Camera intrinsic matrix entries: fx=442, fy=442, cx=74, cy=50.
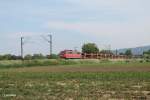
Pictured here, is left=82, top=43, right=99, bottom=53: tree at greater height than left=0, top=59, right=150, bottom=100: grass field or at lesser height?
greater

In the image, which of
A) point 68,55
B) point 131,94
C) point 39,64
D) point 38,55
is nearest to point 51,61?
point 39,64

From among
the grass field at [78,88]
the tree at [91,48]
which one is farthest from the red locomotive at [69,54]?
the grass field at [78,88]

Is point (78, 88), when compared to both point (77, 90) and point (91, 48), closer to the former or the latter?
point (77, 90)

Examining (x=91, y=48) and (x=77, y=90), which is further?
(x=91, y=48)

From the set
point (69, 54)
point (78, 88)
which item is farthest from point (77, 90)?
point (69, 54)

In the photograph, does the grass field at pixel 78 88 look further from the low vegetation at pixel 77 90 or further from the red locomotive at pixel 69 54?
the red locomotive at pixel 69 54

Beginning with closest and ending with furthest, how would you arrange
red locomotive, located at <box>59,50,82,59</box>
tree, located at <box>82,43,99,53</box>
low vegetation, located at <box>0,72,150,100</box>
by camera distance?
low vegetation, located at <box>0,72,150,100</box> → red locomotive, located at <box>59,50,82,59</box> → tree, located at <box>82,43,99,53</box>

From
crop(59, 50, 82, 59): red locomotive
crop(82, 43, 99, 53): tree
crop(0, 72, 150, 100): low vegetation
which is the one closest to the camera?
crop(0, 72, 150, 100): low vegetation

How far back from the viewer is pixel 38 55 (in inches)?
5522

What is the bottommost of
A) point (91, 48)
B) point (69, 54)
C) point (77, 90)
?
point (77, 90)

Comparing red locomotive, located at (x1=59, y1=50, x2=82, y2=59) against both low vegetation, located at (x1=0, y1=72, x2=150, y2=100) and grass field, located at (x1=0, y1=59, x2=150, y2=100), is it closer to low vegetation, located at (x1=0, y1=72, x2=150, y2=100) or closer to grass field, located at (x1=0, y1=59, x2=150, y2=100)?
grass field, located at (x1=0, y1=59, x2=150, y2=100)

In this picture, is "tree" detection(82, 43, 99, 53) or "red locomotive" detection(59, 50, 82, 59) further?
"tree" detection(82, 43, 99, 53)

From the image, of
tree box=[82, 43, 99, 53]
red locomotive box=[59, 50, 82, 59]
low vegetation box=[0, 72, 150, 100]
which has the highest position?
tree box=[82, 43, 99, 53]

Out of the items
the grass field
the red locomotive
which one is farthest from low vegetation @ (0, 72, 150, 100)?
the red locomotive
